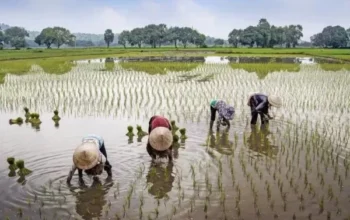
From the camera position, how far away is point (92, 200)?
5535mm

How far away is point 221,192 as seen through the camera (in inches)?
224

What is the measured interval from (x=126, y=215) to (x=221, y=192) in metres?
1.44

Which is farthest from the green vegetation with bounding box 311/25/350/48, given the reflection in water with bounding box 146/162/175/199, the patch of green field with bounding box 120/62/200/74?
the reflection in water with bounding box 146/162/175/199

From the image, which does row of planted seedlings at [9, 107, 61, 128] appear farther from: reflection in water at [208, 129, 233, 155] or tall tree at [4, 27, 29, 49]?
tall tree at [4, 27, 29, 49]

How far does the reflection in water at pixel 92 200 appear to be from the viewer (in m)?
5.18

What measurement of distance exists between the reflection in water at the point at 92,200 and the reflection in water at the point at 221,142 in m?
2.59

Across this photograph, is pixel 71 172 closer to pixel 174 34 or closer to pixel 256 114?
pixel 256 114

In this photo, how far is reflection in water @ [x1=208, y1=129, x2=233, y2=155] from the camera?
25.7 feet

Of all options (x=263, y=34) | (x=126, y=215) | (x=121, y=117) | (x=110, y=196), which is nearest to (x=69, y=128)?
(x=121, y=117)

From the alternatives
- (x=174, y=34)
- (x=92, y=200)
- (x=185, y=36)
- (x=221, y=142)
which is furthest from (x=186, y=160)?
(x=174, y=34)

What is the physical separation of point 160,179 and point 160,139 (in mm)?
825

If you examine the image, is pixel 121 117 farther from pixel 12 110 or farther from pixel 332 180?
pixel 332 180

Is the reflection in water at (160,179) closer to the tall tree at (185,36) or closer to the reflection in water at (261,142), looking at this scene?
the reflection in water at (261,142)

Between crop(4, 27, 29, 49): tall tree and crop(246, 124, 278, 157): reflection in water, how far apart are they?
253 feet
